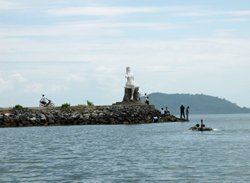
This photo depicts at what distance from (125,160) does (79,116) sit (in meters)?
48.2

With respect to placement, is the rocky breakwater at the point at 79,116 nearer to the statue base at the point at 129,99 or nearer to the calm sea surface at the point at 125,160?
the statue base at the point at 129,99

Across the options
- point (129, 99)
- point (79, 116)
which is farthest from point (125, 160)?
point (129, 99)

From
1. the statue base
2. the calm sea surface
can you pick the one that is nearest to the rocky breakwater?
the statue base

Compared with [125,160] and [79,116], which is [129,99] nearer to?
[79,116]

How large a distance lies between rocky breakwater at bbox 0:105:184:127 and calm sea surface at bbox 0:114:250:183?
22870 millimetres

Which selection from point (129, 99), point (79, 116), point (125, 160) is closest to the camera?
point (125, 160)

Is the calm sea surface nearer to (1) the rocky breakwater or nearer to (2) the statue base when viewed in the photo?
(1) the rocky breakwater

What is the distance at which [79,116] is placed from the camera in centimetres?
9006

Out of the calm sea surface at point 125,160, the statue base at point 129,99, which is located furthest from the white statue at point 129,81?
the calm sea surface at point 125,160

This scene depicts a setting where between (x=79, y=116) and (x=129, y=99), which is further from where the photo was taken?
(x=129, y=99)

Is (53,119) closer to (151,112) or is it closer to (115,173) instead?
(151,112)

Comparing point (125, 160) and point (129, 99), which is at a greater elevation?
point (129, 99)

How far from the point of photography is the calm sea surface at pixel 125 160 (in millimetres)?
34281

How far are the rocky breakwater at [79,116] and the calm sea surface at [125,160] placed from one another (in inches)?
900
